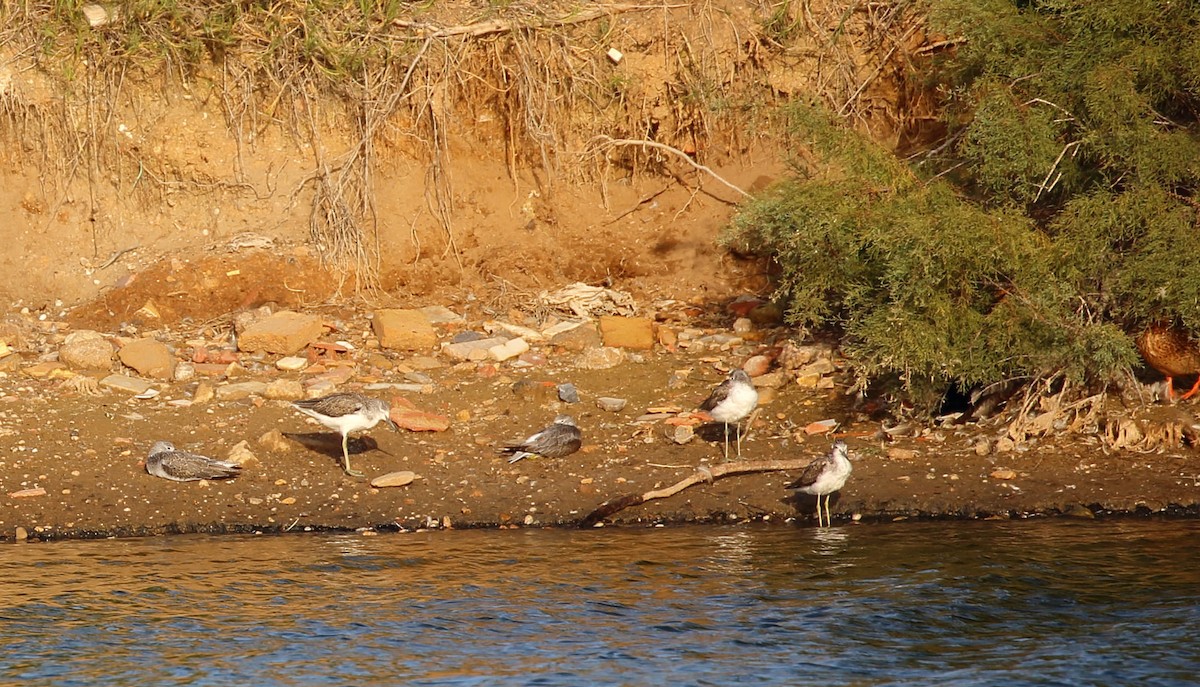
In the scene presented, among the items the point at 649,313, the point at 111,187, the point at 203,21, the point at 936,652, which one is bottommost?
the point at 936,652

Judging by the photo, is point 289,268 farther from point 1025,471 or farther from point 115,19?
point 1025,471

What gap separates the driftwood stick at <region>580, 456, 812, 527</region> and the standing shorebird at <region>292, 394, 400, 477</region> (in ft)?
4.95

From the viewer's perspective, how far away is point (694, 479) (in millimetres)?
8250

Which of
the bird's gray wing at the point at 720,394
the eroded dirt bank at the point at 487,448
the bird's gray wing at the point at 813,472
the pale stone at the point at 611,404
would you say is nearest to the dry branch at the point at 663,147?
the eroded dirt bank at the point at 487,448

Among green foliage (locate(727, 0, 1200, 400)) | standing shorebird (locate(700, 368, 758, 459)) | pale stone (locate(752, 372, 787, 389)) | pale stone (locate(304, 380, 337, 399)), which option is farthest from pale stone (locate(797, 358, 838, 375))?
pale stone (locate(304, 380, 337, 399))

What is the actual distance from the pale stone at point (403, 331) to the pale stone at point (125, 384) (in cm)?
174

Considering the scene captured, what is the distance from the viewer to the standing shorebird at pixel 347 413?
8.45 meters

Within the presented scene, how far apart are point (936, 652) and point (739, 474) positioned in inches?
101

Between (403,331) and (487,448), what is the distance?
187 centimetres

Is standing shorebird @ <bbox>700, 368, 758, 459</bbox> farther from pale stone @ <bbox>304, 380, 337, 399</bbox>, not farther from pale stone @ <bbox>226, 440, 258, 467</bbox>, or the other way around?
pale stone @ <bbox>226, 440, 258, 467</bbox>

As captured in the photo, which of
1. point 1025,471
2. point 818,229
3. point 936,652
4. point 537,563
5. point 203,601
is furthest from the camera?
point 818,229

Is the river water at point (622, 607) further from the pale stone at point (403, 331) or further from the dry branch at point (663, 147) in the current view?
the dry branch at point (663, 147)

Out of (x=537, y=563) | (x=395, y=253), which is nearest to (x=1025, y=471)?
(x=537, y=563)

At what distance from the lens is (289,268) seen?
11.4 metres
